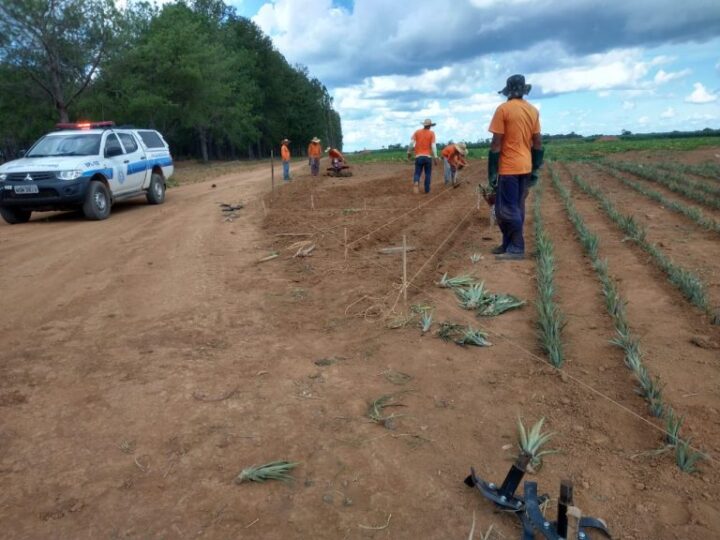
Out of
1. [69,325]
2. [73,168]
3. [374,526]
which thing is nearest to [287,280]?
[69,325]

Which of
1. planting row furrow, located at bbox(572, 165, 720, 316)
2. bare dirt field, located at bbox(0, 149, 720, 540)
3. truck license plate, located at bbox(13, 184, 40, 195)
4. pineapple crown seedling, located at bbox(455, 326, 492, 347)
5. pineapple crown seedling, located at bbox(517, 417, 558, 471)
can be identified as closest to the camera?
bare dirt field, located at bbox(0, 149, 720, 540)

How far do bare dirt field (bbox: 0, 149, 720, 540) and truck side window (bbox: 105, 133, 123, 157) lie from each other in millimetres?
4800

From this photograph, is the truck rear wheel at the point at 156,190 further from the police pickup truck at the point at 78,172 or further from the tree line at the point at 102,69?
the tree line at the point at 102,69

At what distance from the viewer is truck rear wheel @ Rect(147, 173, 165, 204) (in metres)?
12.8

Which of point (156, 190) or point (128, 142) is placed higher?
point (128, 142)

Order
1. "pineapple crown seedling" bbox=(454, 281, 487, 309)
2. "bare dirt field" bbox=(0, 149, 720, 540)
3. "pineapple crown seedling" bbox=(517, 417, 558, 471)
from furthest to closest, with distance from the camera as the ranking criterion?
"pineapple crown seedling" bbox=(454, 281, 487, 309), "pineapple crown seedling" bbox=(517, 417, 558, 471), "bare dirt field" bbox=(0, 149, 720, 540)

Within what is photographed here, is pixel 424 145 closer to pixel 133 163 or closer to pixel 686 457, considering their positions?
pixel 133 163

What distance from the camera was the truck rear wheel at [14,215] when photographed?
33.4ft

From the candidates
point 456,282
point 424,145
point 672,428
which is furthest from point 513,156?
point 424,145

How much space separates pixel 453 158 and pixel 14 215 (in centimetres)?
1110

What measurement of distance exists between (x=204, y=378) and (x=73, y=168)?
7839 millimetres

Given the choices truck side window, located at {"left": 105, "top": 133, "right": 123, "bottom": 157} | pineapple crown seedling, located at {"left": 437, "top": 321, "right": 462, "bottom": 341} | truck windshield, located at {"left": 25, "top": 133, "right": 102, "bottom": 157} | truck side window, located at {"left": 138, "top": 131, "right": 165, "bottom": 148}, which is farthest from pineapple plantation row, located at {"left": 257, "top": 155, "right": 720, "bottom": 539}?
truck side window, located at {"left": 138, "top": 131, "right": 165, "bottom": 148}

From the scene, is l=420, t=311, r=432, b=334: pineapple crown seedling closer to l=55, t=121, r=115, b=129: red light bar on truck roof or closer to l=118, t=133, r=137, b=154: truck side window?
l=118, t=133, r=137, b=154: truck side window

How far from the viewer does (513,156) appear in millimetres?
6312
